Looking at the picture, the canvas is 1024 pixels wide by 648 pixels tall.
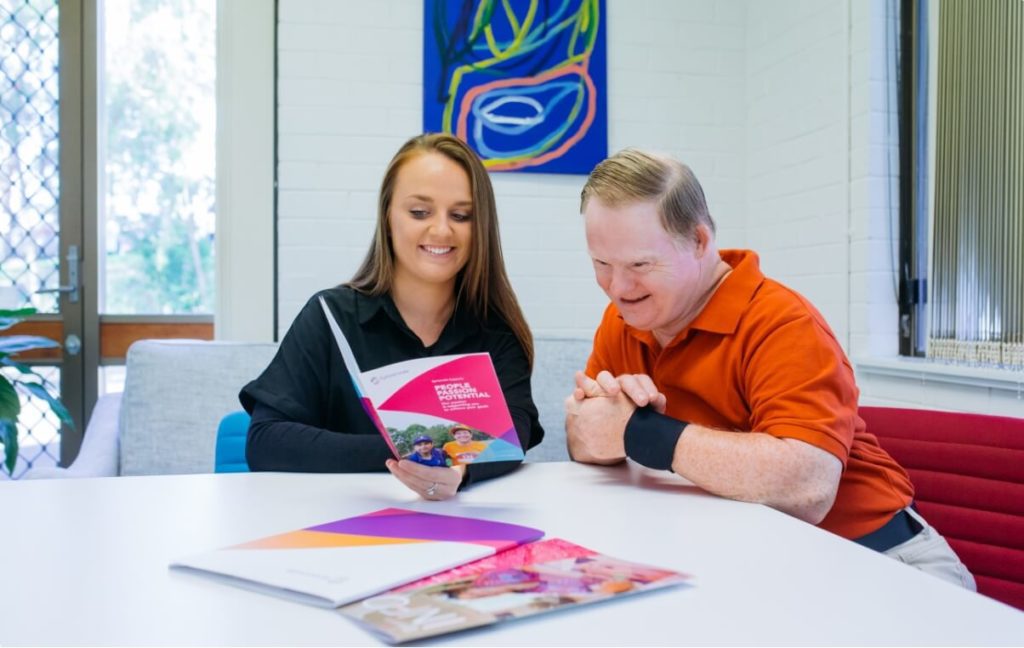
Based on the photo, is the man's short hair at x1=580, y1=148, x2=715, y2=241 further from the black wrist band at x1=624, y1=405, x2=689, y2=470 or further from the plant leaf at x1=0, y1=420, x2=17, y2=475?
the plant leaf at x1=0, y1=420, x2=17, y2=475

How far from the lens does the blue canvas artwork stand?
337 cm

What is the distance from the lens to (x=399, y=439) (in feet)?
3.86

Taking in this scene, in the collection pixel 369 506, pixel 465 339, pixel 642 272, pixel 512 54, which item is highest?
pixel 512 54

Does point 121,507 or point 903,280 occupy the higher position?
point 903,280

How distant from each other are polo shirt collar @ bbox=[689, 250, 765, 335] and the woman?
1.47 ft

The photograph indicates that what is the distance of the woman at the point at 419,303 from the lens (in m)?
1.79

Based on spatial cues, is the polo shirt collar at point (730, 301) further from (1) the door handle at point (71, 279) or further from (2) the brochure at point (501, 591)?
(1) the door handle at point (71, 279)

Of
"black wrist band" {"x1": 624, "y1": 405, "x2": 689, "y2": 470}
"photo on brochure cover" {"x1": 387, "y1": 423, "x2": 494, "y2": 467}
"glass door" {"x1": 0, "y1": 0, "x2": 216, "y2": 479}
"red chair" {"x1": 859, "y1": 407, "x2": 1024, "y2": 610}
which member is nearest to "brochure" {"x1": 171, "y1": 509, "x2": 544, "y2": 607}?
"photo on brochure cover" {"x1": 387, "y1": 423, "x2": 494, "y2": 467}

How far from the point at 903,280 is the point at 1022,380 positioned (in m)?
0.72

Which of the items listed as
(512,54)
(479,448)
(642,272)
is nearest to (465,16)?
(512,54)

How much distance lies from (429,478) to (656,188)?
0.57m

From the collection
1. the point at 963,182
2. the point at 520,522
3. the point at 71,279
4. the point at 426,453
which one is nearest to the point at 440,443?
the point at 426,453

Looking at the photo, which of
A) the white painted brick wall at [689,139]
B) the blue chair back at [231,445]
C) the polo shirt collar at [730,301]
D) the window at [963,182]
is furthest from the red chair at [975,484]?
the blue chair back at [231,445]

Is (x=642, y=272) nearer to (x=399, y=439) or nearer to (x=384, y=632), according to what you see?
(x=399, y=439)
